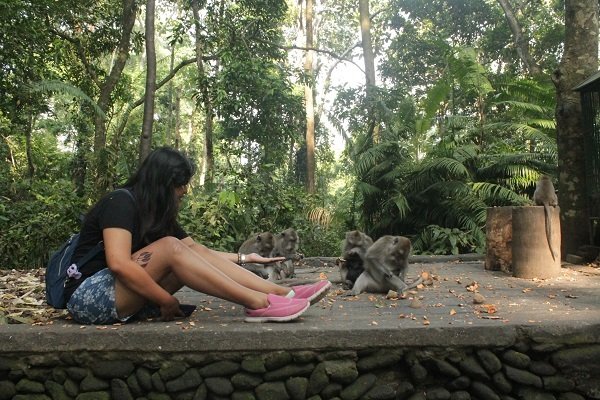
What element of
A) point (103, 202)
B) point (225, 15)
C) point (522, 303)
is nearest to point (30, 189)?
point (225, 15)

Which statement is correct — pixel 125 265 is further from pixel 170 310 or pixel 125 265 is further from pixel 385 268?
pixel 385 268

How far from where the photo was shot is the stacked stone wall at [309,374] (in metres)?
3.32

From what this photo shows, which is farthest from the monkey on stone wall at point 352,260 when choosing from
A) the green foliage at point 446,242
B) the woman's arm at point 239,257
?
the green foliage at point 446,242

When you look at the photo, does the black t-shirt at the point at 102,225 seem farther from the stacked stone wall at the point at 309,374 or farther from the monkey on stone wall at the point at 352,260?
the monkey on stone wall at the point at 352,260

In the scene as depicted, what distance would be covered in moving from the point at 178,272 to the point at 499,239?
423 centimetres

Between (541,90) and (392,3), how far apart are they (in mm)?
10444

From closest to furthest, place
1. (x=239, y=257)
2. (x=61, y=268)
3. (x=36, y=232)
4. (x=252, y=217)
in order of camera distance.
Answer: (x=61, y=268)
(x=239, y=257)
(x=36, y=232)
(x=252, y=217)

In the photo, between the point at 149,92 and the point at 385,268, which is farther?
the point at 149,92

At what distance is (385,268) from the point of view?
5203mm

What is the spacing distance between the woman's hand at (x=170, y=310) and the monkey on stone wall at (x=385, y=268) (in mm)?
2013

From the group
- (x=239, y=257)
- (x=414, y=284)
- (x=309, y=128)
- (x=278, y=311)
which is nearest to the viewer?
(x=278, y=311)

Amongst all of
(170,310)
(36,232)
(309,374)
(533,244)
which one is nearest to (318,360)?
(309,374)

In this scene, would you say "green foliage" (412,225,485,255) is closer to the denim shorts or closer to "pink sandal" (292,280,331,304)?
"pink sandal" (292,280,331,304)

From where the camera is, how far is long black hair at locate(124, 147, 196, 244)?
3.58 meters
